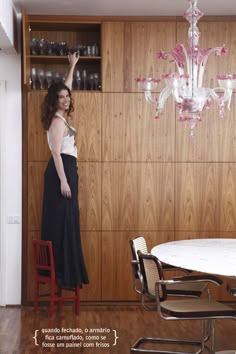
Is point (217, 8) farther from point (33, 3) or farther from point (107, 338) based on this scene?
point (107, 338)

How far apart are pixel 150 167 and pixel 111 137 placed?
465 mm

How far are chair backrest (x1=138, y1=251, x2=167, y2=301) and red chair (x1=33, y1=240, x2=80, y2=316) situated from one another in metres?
1.47

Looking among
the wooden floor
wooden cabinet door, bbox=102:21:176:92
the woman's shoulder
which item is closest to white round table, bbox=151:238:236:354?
the wooden floor

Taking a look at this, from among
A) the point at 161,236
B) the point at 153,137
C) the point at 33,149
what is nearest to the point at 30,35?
the point at 33,149

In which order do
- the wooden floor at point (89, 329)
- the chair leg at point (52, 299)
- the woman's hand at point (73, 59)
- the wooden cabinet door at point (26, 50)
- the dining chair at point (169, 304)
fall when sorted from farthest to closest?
the woman's hand at point (73, 59)
the wooden cabinet door at point (26, 50)
the chair leg at point (52, 299)
the wooden floor at point (89, 329)
the dining chair at point (169, 304)

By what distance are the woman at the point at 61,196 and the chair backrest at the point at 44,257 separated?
0.07m

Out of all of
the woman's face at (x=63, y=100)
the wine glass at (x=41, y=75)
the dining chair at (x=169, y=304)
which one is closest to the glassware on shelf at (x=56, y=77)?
the wine glass at (x=41, y=75)

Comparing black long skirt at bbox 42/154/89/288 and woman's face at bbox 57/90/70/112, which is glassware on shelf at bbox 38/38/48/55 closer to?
woman's face at bbox 57/90/70/112

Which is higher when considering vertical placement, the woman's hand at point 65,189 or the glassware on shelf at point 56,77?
the glassware on shelf at point 56,77

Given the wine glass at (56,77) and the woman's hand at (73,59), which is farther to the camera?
the wine glass at (56,77)

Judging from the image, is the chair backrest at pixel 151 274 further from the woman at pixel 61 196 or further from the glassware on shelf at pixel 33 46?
the glassware on shelf at pixel 33 46

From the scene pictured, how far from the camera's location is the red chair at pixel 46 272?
5531 mm

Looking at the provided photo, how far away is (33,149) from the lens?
236 inches

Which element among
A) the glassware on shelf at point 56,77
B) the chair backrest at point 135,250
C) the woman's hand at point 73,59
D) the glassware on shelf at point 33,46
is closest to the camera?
the chair backrest at point 135,250
